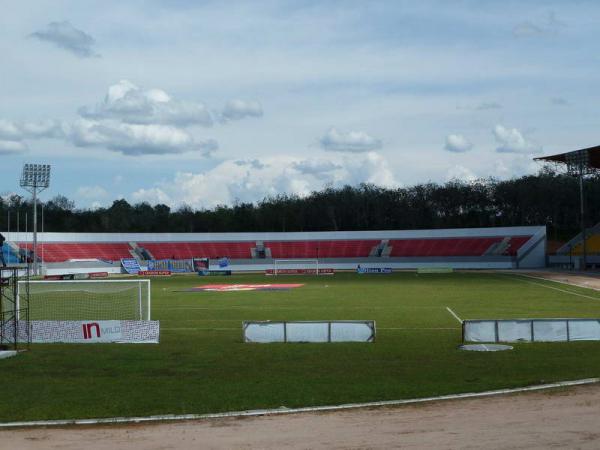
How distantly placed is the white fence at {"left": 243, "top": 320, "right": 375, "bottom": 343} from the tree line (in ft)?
401

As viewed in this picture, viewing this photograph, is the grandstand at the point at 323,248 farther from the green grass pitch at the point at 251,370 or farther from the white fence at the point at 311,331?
the white fence at the point at 311,331

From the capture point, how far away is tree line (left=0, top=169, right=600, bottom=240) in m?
144

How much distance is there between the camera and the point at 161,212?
18462cm

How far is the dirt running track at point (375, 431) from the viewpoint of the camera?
12938mm

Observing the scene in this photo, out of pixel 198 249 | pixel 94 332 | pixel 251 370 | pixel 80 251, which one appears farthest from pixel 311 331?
pixel 198 249

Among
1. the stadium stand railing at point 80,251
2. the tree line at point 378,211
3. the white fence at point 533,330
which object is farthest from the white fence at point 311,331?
the tree line at point 378,211

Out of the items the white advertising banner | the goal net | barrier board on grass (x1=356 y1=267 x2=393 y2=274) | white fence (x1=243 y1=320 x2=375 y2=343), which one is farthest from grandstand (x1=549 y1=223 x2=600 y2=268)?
the white advertising banner

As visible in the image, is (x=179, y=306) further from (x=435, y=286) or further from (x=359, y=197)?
(x=359, y=197)

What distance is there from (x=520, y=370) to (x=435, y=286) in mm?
44432

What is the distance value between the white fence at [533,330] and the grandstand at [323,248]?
3270 inches

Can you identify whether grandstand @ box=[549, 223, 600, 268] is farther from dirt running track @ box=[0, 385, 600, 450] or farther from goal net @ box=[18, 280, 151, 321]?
dirt running track @ box=[0, 385, 600, 450]

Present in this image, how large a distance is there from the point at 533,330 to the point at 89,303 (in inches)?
1233

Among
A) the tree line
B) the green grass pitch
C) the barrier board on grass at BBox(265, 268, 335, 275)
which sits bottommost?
the green grass pitch

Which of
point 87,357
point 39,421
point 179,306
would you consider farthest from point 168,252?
point 39,421
